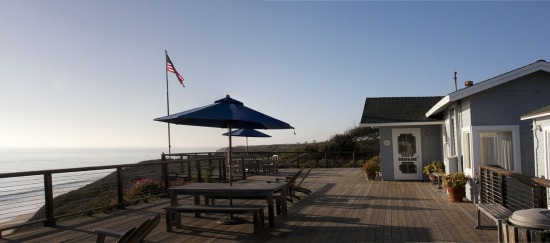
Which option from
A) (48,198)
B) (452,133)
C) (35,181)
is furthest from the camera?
(452,133)

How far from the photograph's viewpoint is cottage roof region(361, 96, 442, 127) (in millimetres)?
13148

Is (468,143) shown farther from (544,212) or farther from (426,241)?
(544,212)

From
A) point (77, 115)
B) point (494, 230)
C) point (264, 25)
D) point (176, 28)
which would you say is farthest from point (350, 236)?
point (77, 115)

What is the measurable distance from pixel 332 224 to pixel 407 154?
779 centimetres

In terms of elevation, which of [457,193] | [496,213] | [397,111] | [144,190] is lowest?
[457,193]

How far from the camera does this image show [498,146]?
8625 millimetres

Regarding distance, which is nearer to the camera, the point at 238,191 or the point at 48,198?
the point at 238,191

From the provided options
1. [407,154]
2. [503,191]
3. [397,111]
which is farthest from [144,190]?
[397,111]

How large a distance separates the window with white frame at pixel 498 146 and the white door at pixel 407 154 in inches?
191

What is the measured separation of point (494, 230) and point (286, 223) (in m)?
2.89

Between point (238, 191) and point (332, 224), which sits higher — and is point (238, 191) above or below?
above

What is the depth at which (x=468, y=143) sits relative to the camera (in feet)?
29.1

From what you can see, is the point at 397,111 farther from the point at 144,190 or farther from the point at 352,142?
the point at 352,142

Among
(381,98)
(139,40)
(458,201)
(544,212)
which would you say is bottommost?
(458,201)
